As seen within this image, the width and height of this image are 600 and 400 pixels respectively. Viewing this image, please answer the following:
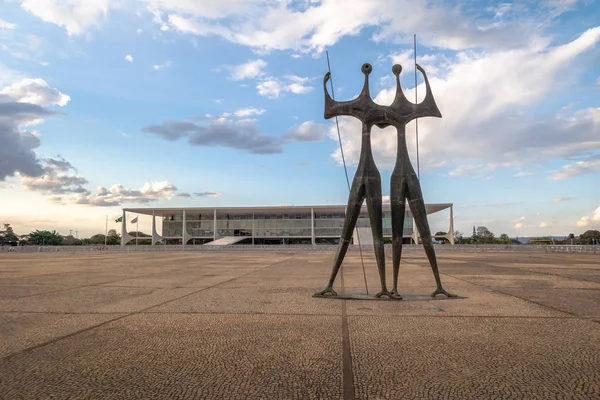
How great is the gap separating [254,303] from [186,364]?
12.7 ft

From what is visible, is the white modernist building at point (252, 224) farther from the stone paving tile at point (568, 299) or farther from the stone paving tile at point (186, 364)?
the stone paving tile at point (186, 364)

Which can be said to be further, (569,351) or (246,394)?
(569,351)

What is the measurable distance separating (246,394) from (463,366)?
7.13 ft

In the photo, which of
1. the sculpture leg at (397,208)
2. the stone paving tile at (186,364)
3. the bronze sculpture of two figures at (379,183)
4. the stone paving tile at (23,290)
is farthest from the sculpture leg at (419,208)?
the stone paving tile at (23,290)

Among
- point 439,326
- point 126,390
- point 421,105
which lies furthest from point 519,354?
point 421,105

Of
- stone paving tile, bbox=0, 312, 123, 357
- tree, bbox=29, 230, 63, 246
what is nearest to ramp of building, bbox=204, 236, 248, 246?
tree, bbox=29, 230, 63, 246

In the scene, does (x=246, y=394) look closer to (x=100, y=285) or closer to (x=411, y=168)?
(x=411, y=168)

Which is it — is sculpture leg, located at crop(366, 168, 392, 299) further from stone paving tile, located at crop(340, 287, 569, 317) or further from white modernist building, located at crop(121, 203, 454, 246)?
white modernist building, located at crop(121, 203, 454, 246)

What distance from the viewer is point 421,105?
8938 millimetres

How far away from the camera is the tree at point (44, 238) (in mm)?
99062

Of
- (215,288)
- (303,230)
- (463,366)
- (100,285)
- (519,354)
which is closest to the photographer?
(463,366)

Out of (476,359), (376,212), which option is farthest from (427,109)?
(476,359)

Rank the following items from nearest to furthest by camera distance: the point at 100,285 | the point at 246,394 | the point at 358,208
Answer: the point at 246,394
the point at 358,208
the point at 100,285

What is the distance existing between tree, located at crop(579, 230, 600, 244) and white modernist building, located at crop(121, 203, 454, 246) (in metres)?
36.3
